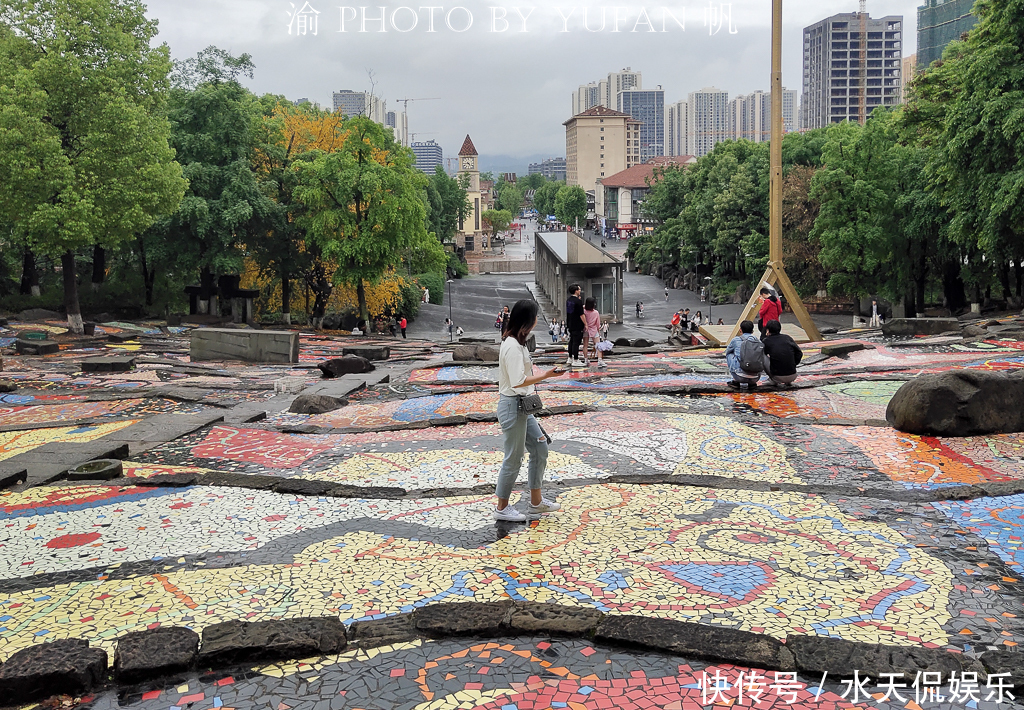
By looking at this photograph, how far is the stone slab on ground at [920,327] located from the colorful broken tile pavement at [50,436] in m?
19.7

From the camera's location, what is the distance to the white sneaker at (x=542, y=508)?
23.7ft

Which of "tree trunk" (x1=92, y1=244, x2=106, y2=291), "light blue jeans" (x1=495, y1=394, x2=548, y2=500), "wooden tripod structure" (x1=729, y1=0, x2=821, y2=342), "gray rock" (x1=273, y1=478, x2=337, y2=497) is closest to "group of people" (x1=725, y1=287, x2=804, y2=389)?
"light blue jeans" (x1=495, y1=394, x2=548, y2=500)

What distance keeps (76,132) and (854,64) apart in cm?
16427

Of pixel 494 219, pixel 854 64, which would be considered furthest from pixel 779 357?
pixel 854 64

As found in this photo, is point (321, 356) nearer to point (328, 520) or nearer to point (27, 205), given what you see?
point (27, 205)

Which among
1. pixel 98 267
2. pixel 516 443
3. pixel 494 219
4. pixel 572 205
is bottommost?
pixel 516 443

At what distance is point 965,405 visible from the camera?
9898 millimetres

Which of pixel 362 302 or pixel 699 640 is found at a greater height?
pixel 362 302

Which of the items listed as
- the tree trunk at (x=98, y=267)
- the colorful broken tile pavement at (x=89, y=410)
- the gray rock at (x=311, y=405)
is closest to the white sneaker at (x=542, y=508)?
the gray rock at (x=311, y=405)

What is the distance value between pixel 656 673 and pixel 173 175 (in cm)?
2701

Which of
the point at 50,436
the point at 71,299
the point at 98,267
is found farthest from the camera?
the point at 98,267

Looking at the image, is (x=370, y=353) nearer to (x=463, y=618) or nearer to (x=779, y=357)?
(x=779, y=357)

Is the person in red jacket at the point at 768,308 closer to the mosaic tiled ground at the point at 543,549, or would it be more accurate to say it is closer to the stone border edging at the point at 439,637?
the mosaic tiled ground at the point at 543,549

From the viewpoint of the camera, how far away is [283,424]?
12.6 metres
